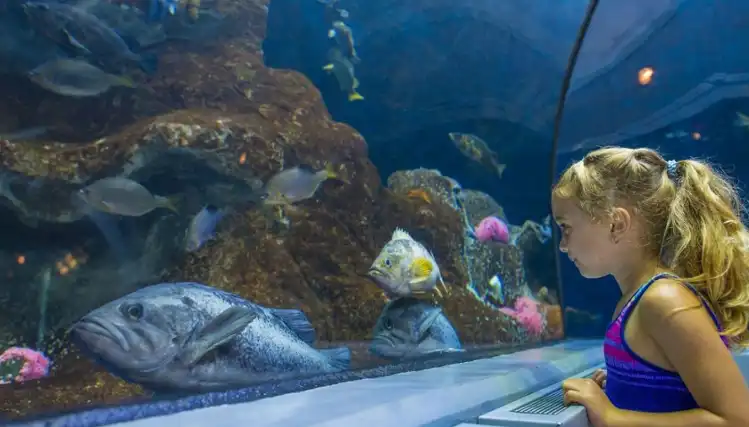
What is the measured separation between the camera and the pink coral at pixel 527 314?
226 inches

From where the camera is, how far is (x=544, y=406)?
1.61 meters

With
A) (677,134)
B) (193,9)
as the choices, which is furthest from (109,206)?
(677,134)

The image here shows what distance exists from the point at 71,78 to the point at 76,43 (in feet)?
0.74

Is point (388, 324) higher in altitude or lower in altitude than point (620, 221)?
lower

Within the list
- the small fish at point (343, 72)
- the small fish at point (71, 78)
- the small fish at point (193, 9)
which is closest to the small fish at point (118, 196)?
the small fish at point (71, 78)

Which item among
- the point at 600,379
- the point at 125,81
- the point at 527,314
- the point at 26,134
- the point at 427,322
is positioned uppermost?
the point at 600,379

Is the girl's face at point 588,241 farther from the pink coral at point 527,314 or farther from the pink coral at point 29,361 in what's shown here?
the pink coral at point 527,314

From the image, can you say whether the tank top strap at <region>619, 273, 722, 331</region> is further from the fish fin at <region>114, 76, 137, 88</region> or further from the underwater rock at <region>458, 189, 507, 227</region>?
the underwater rock at <region>458, 189, 507, 227</region>

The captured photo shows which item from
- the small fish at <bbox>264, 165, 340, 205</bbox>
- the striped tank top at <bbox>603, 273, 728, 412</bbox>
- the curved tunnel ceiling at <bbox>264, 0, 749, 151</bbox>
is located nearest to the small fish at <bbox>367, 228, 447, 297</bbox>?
the small fish at <bbox>264, 165, 340, 205</bbox>

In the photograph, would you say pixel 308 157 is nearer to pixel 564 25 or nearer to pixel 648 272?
pixel 648 272

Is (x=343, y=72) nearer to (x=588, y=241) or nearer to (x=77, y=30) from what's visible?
(x=77, y=30)

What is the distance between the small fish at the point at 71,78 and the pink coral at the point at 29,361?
1.32 m

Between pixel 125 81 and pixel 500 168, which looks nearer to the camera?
pixel 125 81

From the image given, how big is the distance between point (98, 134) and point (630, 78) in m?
5.60
